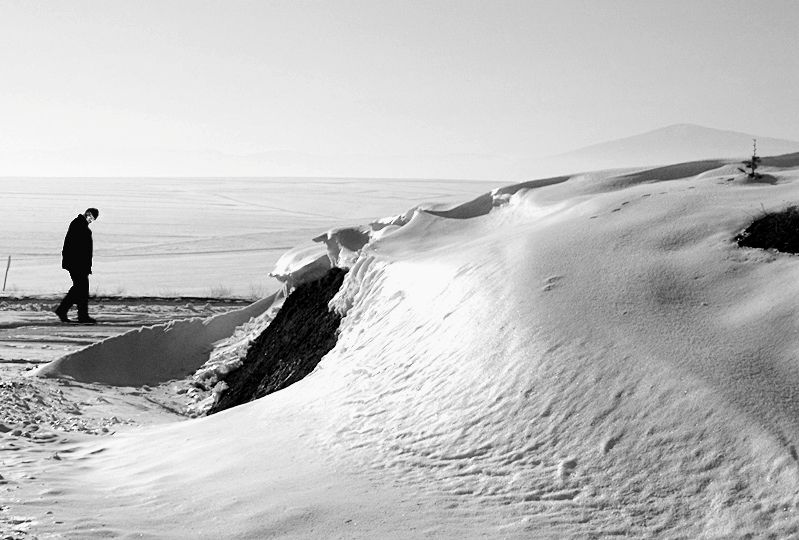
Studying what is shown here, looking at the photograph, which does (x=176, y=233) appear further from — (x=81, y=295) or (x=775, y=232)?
(x=775, y=232)

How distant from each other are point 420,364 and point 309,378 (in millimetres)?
1423

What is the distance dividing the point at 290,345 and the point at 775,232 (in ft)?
17.1

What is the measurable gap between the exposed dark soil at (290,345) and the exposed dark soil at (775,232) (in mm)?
3730

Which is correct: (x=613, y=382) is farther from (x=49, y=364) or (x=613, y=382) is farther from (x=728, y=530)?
(x=49, y=364)

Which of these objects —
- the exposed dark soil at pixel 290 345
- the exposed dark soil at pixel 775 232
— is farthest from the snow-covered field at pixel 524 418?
the exposed dark soil at pixel 290 345

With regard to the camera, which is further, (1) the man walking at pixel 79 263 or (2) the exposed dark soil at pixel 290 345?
(1) the man walking at pixel 79 263

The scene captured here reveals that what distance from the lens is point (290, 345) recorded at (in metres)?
9.59

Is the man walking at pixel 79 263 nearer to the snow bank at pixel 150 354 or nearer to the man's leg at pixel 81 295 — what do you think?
the man's leg at pixel 81 295

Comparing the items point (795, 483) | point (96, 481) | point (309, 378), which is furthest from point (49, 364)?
point (795, 483)

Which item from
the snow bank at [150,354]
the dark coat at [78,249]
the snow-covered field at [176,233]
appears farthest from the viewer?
the snow-covered field at [176,233]

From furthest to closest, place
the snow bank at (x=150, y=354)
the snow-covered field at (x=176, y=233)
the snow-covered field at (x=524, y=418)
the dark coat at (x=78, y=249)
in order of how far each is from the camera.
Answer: the snow-covered field at (x=176, y=233) < the dark coat at (x=78, y=249) < the snow bank at (x=150, y=354) < the snow-covered field at (x=524, y=418)

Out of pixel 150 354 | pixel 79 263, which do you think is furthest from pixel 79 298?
pixel 150 354

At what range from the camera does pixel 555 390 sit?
16.5ft

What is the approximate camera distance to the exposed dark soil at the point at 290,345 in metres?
8.64
